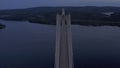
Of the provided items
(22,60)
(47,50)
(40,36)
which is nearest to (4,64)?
(22,60)

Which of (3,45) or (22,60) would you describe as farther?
(3,45)

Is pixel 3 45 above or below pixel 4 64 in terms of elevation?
above

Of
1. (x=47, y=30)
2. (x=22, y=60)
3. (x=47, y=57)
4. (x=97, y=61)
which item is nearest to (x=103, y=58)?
(x=97, y=61)

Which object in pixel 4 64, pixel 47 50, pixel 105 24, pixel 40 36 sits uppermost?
pixel 105 24

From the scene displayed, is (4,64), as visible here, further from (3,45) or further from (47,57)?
(3,45)

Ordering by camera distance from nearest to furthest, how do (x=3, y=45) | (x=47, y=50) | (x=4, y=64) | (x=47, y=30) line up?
(x=4, y=64), (x=47, y=50), (x=3, y=45), (x=47, y=30)

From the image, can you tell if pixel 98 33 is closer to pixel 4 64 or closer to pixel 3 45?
pixel 3 45

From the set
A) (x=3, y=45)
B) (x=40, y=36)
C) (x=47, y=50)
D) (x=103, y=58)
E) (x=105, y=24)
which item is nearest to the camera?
(x=103, y=58)
